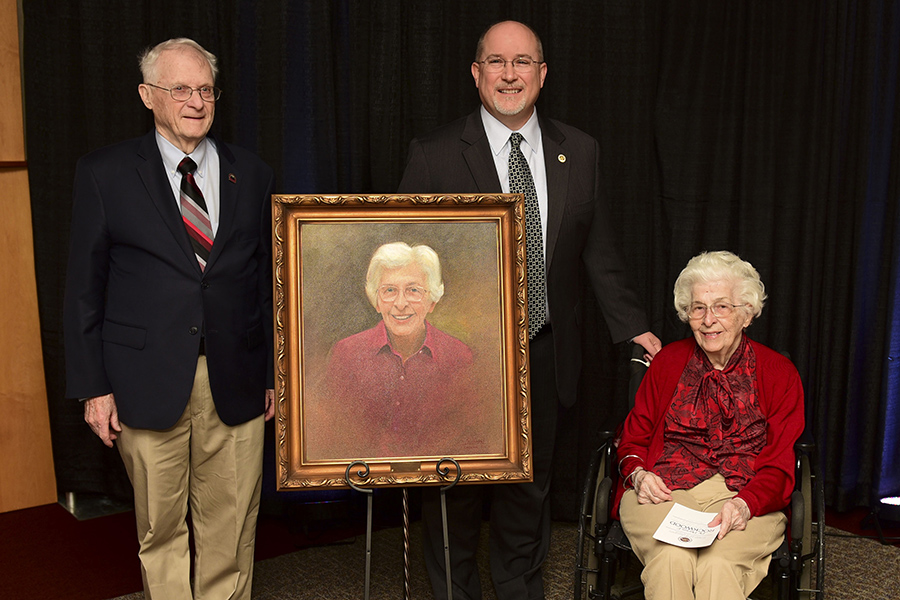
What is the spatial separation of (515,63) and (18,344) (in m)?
2.91

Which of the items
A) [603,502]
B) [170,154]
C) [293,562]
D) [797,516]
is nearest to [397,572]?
[293,562]

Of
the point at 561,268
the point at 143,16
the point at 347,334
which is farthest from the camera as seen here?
the point at 143,16

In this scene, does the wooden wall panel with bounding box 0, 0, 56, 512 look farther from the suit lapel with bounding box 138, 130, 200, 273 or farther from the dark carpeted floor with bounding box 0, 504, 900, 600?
the suit lapel with bounding box 138, 130, 200, 273

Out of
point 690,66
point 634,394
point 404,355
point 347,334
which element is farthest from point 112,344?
point 690,66

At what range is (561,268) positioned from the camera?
276 cm

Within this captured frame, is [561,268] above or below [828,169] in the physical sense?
below

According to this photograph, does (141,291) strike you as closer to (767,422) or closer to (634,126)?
(767,422)

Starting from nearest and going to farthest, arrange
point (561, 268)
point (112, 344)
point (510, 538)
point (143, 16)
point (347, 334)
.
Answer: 1. point (347, 334)
2. point (112, 344)
3. point (561, 268)
4. point (510, 538)
5. point (143, 16)

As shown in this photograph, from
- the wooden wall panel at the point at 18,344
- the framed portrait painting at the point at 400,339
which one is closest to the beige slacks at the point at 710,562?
the framed portrait painting at the point at 400,339

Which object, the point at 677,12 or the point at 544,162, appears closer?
the point at 544,162

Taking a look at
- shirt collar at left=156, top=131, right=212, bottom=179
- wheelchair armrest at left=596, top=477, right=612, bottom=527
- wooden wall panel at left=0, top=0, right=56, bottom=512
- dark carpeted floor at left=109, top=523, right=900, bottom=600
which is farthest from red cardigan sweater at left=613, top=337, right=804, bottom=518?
wooden wall panel at left=0, top=0, right=56, bottom=512

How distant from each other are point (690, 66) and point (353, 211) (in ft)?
7.50

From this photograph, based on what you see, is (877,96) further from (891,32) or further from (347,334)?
(347,334)

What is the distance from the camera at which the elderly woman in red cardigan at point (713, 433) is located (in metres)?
2.45
